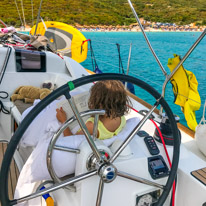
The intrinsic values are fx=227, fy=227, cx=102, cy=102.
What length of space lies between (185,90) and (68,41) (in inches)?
211

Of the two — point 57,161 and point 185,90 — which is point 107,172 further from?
point 185,90

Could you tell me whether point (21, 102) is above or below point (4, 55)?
below

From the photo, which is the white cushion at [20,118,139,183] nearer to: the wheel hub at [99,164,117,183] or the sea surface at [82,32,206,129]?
the wheel hub at [99,164,117,183]

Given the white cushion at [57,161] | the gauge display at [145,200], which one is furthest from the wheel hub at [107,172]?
the gauge display at [145,200]

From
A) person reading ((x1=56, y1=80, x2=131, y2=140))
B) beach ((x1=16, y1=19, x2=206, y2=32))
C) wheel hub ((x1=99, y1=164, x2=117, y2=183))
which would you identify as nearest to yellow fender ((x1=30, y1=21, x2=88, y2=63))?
person reading ((x1=56, y1=80, x2=131, y2=140))

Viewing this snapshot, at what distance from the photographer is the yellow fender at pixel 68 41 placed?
6.31 m

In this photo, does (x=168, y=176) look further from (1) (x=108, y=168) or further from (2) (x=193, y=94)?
(2) (x=193, y=94)

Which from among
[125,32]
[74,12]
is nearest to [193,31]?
[125,32]

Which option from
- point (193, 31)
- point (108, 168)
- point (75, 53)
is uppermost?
point (193, 31)

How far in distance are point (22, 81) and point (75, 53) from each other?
4.13 m

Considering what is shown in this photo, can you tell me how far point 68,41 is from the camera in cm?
652

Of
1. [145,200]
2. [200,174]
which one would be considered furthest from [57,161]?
[200,174]

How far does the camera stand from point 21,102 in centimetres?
208

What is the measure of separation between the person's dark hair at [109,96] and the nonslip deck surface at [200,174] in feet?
1.51
